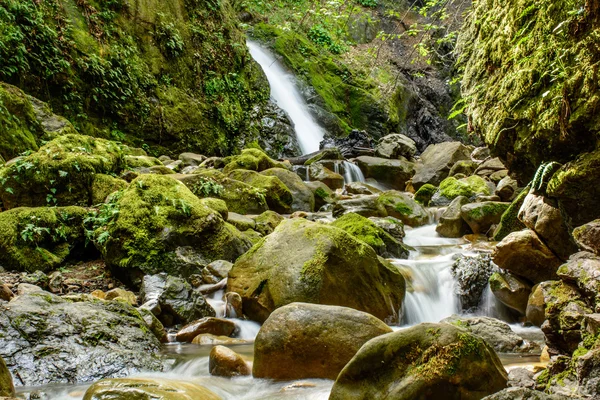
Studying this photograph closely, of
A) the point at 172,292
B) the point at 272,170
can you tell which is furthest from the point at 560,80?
the point at 272,170

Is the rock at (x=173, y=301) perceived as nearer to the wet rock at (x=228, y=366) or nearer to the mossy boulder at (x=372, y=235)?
the wet rock at (x=228, y=366)

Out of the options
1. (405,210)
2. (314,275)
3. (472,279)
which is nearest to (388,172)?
(405,210)

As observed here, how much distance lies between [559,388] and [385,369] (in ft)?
3.09

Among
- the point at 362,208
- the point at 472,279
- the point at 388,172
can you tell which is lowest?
the point at 472,279

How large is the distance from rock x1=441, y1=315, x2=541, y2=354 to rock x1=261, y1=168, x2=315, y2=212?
674 centimetres

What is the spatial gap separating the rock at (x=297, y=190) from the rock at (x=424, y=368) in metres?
8.50

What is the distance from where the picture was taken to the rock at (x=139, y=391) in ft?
9.26

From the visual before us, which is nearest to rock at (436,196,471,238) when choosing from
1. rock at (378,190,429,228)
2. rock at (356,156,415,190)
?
rock at (378,190,429,228)

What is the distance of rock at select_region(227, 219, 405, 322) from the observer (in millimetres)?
5199

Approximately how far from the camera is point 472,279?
21.3 ft

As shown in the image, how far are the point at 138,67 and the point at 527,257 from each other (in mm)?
11775

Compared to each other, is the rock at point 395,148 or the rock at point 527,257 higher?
the rock at point 395,148

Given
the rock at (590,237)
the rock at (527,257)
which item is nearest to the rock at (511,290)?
the rock at (527,257)

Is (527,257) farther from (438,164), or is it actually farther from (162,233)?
(438,164)
